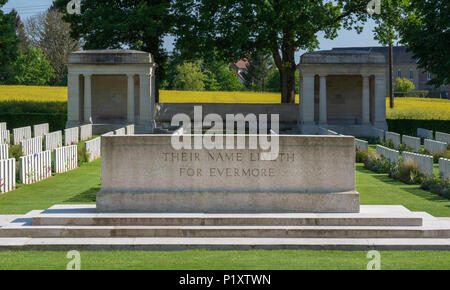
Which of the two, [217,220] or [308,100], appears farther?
[308,100]

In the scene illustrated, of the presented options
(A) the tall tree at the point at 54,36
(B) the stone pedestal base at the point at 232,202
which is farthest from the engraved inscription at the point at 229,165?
(A) the tall tree at the point at 54,36

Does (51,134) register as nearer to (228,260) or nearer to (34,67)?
(228,260)

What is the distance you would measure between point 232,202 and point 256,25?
3167cm

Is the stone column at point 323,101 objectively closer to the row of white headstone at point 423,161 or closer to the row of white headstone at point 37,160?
the row of white headstone at point 423,161

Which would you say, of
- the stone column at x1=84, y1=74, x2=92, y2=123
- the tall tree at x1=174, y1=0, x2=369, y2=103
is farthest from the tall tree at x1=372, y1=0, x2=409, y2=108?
the stone column at x1=84, y1=74, x2=92, y2=123

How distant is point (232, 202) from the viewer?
1142cm

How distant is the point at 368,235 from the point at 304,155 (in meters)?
1.93

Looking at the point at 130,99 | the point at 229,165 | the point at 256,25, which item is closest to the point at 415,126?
the point at 256,25

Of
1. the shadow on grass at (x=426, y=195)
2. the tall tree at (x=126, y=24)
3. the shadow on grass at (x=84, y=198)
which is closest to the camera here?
the shadow on grass at (x=84, y=198)

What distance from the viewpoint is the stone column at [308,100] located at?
4019 cm

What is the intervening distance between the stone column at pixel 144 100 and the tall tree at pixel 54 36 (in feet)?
120

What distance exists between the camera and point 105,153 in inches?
447

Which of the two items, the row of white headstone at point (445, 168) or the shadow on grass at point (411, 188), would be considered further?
the row of white headstone at point (445, 168)
